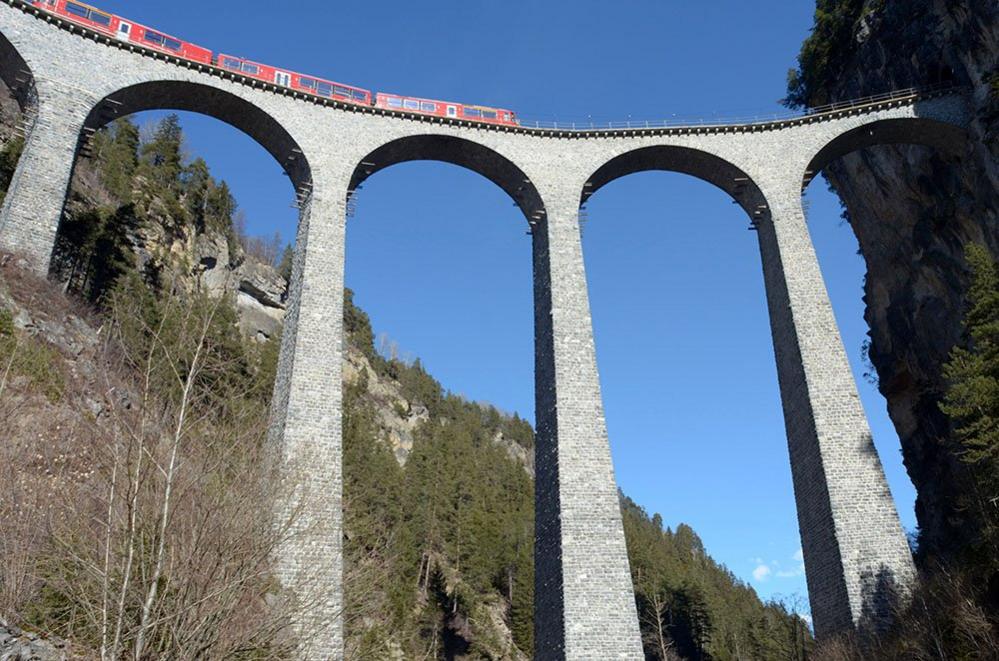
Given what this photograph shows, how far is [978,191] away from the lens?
77.2 ft

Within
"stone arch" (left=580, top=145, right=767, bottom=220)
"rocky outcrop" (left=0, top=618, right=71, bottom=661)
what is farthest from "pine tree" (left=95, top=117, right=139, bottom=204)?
"rocky outcrop" (left=0, top=618, right=71, bottom=661)

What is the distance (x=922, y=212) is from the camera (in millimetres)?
26484

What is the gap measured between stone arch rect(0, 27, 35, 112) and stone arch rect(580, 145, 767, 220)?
49.4 feet

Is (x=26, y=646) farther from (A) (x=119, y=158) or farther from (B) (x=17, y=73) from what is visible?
(A) (x=119, y=158)

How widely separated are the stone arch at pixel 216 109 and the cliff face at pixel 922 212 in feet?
63.3

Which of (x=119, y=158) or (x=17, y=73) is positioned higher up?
(x=119, y=158)

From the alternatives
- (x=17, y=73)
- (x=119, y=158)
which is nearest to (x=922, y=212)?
(x=17, y=73)

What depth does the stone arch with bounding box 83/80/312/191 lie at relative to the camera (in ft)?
72.1

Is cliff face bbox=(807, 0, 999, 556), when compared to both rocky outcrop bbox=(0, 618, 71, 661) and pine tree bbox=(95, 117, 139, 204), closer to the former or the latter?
rocky outcrop bbox=(0, 618, 71, 661)

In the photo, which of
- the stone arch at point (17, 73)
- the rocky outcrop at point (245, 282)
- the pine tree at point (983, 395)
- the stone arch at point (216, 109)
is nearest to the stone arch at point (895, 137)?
the pine tree at point (983, 395)

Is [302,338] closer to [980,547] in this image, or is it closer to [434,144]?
[434,144]

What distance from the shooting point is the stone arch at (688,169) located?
80.0ft

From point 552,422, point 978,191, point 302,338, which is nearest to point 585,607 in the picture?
point 552,422

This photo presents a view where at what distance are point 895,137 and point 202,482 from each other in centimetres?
2356
